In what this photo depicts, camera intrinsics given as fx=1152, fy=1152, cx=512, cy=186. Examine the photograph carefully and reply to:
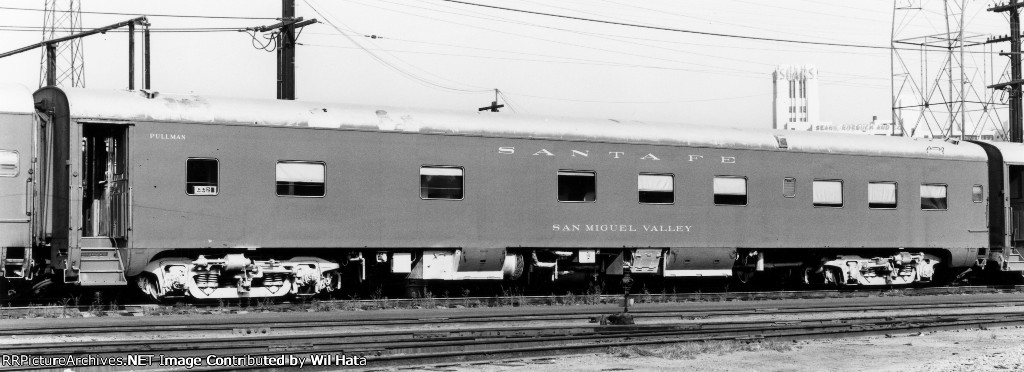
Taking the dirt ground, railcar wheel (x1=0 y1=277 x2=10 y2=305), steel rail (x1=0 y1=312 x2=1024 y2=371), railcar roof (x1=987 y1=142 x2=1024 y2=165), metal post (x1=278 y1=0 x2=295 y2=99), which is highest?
metal post (x1=278 y1=0 x2=295 y2=99)

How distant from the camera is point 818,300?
73.6 ft

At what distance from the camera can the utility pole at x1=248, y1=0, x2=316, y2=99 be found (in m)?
22.8

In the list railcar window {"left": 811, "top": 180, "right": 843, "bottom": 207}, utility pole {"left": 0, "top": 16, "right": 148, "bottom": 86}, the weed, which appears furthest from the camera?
utility pole {"left": 0, "top": 16, "right": 148, "bottom": 86}

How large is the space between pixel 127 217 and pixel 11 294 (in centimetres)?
301

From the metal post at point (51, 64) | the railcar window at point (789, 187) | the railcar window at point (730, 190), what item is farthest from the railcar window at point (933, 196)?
the metal post at point (51, 64)

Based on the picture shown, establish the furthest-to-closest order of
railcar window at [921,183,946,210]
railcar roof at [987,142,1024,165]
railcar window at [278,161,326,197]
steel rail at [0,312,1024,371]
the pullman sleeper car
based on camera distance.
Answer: railcar roof at [987,142,1024,165], railcar window at [921,183,946,210], railcar window at [278,161,326,197], the pullman sleeper car, steel rail at [0,312,1024,371]

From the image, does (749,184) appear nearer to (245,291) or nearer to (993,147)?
(993,147)

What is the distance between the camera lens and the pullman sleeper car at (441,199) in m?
17.2

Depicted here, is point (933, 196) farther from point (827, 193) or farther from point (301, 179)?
point (301, 179)

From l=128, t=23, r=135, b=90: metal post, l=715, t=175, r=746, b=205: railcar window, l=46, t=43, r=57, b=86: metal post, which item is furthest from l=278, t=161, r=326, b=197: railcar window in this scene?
l=46, t=43, r=57, b=86: metal post

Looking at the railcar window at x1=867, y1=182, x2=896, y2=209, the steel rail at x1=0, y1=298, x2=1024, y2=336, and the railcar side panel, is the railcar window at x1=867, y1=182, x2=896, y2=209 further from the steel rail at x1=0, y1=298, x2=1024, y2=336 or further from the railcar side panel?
the steel rail at x1=0, y1=298, x2=1024, y2=336

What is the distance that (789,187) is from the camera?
2312 cm

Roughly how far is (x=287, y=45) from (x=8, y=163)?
7.49m

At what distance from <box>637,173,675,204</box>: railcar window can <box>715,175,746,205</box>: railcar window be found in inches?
42.3
